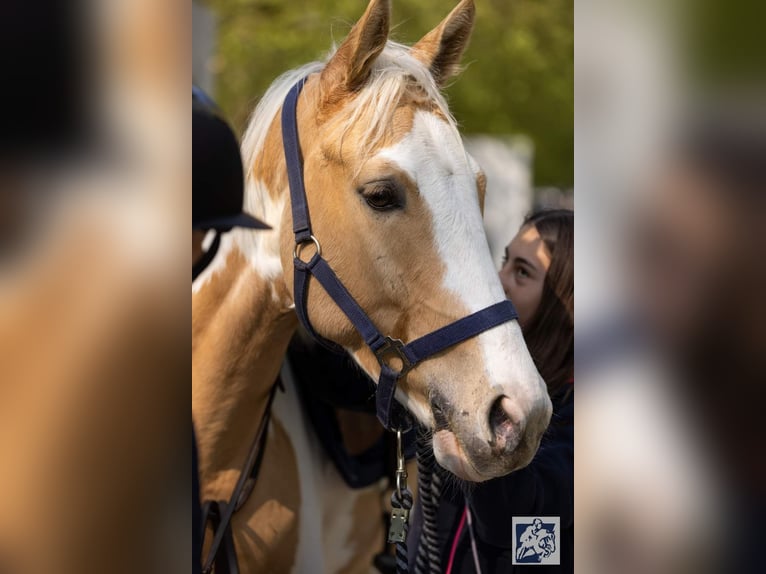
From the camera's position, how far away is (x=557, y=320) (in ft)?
6.85

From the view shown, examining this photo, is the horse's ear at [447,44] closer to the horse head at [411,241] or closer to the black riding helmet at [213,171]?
the horse head at [411,241]

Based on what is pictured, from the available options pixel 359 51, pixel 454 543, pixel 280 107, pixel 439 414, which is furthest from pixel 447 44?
pixel 454 543

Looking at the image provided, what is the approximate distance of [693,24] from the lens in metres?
1.40

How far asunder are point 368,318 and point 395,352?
Answer: 3.5 inches

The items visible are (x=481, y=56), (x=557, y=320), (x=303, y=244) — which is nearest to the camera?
(x=303, y=244)

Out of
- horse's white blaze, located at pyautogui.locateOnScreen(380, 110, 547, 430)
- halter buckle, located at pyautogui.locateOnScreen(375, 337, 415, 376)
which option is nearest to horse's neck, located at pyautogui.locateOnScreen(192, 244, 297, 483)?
halter buckle, located at pyautogui.locateOnScreen(375, 337, 415, 376)

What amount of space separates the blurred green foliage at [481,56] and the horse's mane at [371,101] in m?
0.24

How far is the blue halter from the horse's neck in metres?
0.12

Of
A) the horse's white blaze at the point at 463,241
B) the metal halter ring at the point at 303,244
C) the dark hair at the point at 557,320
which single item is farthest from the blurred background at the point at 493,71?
the horse's white blaze at the point at 463,241

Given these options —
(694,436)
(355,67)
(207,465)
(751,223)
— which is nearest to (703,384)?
(694,436)

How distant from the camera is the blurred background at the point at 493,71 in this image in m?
2.48

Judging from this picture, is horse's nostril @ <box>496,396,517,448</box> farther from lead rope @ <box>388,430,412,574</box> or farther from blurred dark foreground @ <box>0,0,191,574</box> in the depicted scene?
blurred dark foreground @ <box>0,0,191,574</box>

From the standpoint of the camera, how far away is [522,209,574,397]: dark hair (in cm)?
208

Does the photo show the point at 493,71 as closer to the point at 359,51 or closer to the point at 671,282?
the point at 359,51
